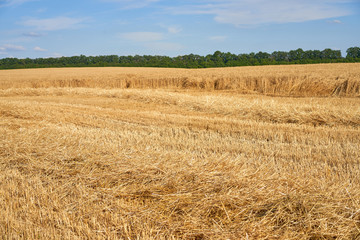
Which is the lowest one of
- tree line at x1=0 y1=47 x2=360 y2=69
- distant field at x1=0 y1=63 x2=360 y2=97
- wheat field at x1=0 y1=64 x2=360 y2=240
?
wheat field at x1=0 y1=64 x2=360 y2=240

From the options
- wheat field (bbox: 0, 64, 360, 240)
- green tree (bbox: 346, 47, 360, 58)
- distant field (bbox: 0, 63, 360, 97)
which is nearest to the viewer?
wheat field (bbox: 0, 64, 360, 240)

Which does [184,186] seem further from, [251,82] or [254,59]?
[254,59]

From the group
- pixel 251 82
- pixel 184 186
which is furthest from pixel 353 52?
pixel 184 186

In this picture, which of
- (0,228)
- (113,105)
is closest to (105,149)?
(0,228)

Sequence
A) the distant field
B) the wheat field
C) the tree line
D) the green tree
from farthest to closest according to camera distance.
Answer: the green tree
the tree line
the distant field
the wheat field

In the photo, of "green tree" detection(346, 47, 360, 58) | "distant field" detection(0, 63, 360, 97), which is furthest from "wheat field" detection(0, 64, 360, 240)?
"green tree" detection(346, 47, 360, 58)

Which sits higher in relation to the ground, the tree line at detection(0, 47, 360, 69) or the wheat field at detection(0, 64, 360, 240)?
the tree line at detection(0, 47, 360, 69)

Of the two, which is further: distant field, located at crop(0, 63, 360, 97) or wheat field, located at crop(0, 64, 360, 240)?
distant field, located at crop(0, 63, 360, 97)

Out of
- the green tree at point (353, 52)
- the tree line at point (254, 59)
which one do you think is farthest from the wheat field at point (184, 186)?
the green tree at point (353, 52)

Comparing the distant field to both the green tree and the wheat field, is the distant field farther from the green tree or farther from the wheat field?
the green tree

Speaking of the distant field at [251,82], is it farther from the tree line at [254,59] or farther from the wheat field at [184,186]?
the tree line at [254,59]

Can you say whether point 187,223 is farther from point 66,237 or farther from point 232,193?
point 66,237

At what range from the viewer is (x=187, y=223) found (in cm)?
313

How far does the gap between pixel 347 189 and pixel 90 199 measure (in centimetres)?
307
